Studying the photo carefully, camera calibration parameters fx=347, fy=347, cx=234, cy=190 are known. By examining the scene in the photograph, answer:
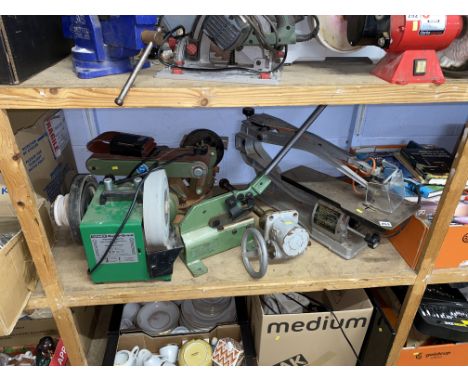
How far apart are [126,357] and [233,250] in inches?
24.4

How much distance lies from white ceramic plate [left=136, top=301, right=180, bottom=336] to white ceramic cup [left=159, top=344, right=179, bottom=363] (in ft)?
0.23

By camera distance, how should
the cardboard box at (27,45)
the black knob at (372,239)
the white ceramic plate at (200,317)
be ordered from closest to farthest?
the cardboard box at (27,45)
the black knob at (372,239)
the white ceramic plate at (200,317)

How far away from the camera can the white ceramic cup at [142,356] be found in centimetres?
134

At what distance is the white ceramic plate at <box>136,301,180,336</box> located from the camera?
1456mm

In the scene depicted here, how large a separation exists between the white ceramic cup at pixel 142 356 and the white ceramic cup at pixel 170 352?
0.05m

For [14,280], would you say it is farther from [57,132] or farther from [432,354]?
[432,354]

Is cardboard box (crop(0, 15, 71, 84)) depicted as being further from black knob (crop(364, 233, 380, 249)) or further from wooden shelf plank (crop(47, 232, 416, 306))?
black knob (crop(364, 233, 380, 249))

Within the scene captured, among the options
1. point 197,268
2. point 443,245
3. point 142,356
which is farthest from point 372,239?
point 142,356

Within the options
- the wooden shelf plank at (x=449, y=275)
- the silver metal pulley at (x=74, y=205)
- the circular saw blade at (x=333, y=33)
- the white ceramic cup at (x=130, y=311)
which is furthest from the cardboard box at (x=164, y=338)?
the circular saw blade at (x=333, y=33)

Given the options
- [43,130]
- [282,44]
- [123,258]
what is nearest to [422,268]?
[282,44]

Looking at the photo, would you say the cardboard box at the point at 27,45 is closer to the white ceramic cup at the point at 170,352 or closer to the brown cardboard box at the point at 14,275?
the brown cardboard box at the point at 14,275

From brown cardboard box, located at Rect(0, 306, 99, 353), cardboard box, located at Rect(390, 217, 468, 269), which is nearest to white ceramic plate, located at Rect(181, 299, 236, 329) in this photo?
brown cardboard box, located at Rect(0, 306, 99, 353)

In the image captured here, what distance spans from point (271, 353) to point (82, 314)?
74cm

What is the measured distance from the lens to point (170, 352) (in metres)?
1.38
